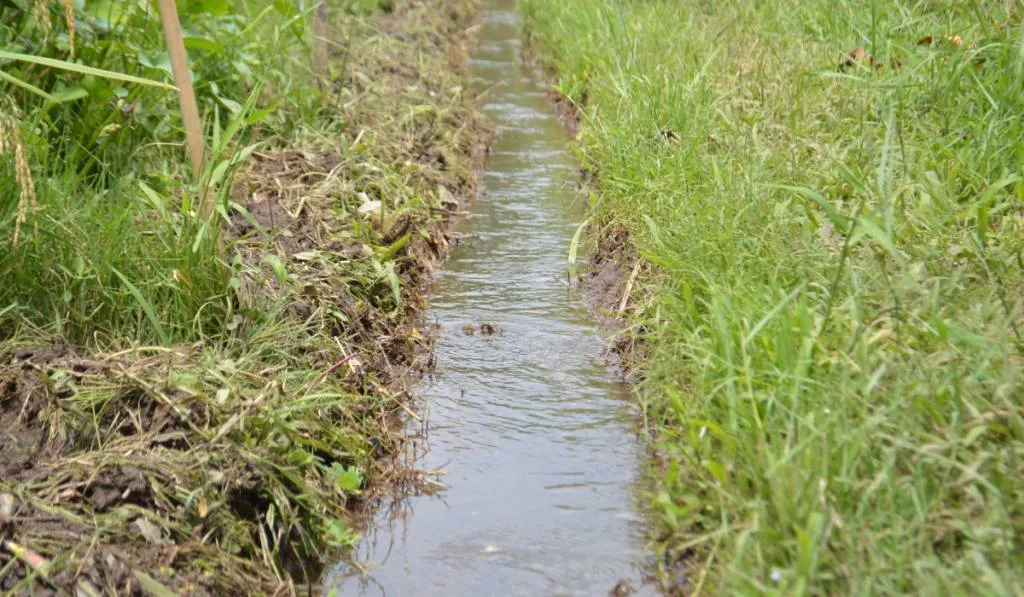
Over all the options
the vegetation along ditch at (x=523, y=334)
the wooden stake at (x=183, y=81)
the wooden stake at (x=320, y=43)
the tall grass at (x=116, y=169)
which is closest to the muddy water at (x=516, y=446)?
the vegetation along ditch at (x=523, y=334)

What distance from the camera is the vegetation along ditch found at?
8.48ft

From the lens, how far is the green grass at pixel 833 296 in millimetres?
2375

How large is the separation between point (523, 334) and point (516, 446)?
0.89 meters

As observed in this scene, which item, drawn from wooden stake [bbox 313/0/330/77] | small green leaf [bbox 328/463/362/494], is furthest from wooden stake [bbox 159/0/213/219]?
wooden stake [bbox 313/0/330/77]

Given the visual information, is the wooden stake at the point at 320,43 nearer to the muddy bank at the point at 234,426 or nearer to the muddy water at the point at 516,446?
the muddy water at the point at 516,446

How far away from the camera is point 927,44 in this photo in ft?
16.5

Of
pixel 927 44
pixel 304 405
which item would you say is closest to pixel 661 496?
pixel 304 405

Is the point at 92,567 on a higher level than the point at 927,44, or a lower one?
lower

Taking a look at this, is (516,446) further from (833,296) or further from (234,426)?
(833,296)

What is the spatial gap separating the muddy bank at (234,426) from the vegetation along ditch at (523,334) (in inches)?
0.4

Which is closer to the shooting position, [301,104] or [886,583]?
[886,583]

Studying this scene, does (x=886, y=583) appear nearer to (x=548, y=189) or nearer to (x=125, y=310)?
(x=125, y=310)

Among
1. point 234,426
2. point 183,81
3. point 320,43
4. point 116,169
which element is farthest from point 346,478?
point 320,43

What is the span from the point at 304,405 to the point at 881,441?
159 cm
